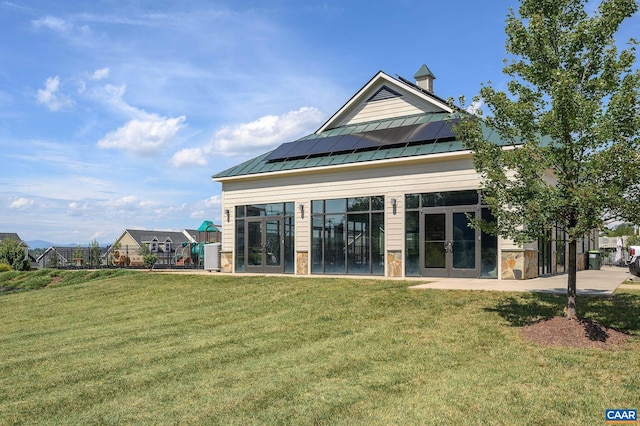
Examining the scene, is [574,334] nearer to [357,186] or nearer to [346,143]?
[357,186]

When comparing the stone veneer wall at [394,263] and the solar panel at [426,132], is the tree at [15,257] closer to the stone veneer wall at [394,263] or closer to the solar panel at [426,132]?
the stone veneer wall at [394,263]

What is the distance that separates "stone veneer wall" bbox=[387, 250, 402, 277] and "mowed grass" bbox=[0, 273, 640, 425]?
3166 millimetres

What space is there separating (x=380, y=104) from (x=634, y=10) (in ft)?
41.6

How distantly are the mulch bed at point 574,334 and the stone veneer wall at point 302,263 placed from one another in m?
10.9

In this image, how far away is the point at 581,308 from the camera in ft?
31.6

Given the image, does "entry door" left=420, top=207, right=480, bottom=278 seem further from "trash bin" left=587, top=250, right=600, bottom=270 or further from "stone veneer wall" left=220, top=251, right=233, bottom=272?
"trash bin" left=587, top=250, right=600, bottom=270

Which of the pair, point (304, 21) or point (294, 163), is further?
point (294, 163)

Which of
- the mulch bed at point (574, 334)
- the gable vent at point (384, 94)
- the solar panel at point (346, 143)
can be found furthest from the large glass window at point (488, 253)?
the gable vent at point (384, 94)

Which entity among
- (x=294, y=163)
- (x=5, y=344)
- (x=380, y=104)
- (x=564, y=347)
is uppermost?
(x=380, y=104)

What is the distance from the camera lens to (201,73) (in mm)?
16953

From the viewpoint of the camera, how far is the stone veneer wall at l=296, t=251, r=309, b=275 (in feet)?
61.4

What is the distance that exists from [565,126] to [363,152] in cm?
1027

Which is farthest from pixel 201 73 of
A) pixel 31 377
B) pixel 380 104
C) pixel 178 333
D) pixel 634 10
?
pixel 634 10

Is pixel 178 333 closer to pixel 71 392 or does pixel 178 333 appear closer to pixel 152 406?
pixel 71 392
